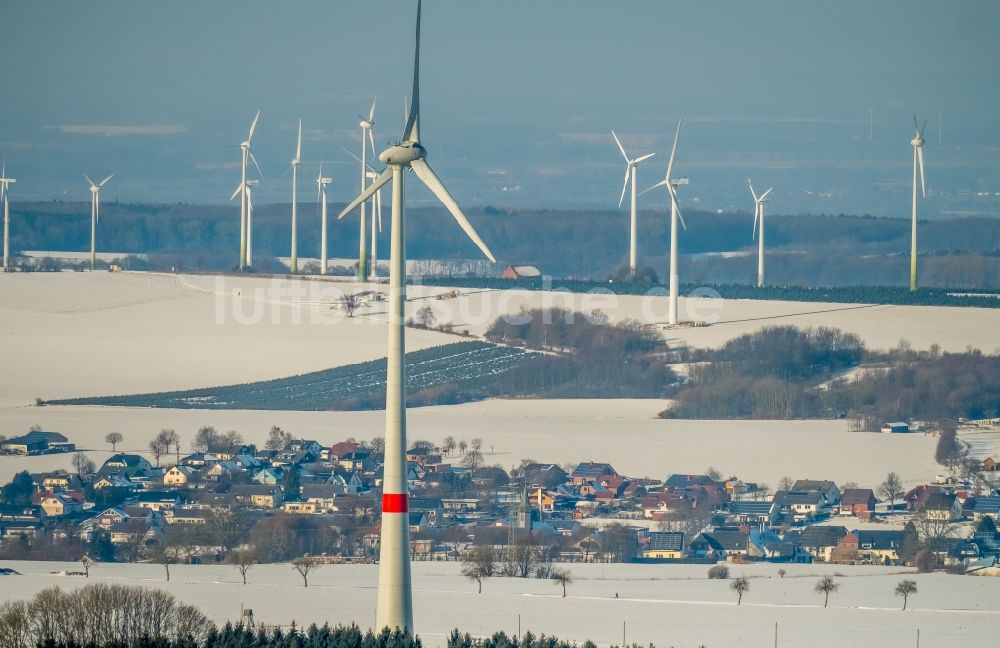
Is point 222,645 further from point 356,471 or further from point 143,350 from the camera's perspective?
point 143,350

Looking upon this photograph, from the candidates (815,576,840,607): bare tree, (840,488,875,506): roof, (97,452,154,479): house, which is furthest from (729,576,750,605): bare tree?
(97,452,154,479): house

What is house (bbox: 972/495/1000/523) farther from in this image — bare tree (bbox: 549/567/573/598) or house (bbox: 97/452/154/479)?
house (bbox: 97/452/154/479)

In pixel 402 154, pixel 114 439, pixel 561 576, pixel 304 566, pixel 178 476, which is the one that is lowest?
pixel 561 576

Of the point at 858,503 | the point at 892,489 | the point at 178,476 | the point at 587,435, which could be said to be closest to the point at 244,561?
the point at 178,476

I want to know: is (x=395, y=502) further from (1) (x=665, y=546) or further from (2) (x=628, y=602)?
(1) (x=665, y=546)

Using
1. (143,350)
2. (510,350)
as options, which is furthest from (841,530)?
(143,350)

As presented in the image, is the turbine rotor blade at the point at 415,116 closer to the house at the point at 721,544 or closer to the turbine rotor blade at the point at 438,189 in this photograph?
the turbine rotor blade at the point at 438,189
